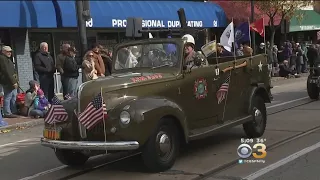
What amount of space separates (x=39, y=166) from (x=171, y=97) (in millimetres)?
2331

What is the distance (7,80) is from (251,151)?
7581mm

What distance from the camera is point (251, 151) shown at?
23.6 feet

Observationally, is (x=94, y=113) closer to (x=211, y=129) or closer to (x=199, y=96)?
(x=199, y=96)

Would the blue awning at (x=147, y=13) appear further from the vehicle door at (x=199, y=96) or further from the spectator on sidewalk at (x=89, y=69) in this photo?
the vehicle door at (x=199, y=96)

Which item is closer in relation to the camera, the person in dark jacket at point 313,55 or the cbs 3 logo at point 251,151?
the cbs 3 logo at point 251,151

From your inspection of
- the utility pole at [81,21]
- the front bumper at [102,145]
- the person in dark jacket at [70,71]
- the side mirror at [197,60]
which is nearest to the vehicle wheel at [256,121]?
the side mirror at [197,60]

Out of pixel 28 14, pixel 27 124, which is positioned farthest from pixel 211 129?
pixel 28 14

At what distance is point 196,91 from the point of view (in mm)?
6961

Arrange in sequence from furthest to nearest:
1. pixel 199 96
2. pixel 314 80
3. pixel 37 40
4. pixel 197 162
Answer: pixel 37 40
pixel 314 80
pixel 199 96
pixel 197 162

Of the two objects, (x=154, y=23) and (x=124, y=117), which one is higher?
(x=154, y=23)

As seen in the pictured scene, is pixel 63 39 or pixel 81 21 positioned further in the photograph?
pixel 63 39

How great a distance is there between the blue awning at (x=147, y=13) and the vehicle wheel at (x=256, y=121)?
913 centimetres

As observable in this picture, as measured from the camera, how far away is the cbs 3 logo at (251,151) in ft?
22.8

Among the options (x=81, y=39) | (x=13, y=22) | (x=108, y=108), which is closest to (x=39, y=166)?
(x=108, y=108)
